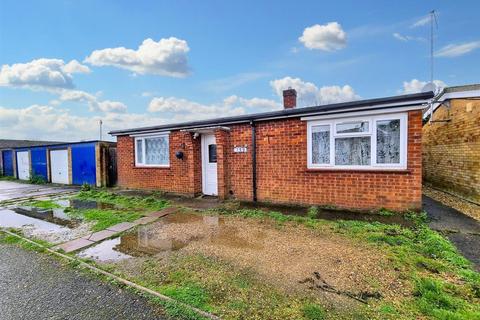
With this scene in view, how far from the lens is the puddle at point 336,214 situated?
5.27 meters

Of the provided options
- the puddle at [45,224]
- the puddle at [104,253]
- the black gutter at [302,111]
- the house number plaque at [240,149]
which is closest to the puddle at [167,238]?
the puddle at [104,253]

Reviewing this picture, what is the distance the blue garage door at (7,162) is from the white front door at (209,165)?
19871 millimetres

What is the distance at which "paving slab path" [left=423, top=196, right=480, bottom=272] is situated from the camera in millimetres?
3666

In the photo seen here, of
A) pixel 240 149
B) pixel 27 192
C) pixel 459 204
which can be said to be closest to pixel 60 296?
pixel 240 149

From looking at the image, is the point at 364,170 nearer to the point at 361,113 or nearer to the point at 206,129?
the point at 361,113

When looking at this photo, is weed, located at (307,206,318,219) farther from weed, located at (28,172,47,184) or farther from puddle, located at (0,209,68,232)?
weed, located at (28,172,47,184)

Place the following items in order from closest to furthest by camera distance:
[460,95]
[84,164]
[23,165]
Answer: [460,95] → [84,164] → [23,165]

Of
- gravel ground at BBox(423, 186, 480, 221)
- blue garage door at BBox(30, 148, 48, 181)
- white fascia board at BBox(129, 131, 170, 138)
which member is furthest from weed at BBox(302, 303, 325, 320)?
blue garage door at BBox(30, 148, 48, 181)

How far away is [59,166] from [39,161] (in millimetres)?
2726

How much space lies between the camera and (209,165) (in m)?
8.88

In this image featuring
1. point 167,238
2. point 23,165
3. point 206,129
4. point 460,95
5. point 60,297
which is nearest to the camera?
point 60,297

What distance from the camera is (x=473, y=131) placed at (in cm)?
715

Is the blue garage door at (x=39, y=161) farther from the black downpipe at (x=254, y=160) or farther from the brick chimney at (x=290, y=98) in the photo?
the brick chimney at (x=290, y=98)

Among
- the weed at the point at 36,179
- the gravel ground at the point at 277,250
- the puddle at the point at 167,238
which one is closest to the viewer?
the gravel ground at the point at 277,250
